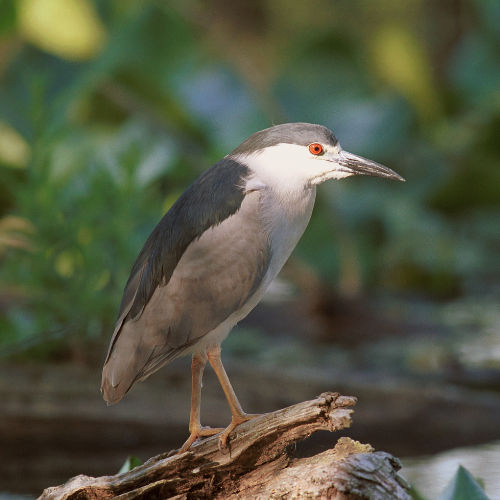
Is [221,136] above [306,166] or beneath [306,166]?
above

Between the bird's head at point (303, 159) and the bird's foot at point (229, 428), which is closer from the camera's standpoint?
the bird's foot at point (229, 428)

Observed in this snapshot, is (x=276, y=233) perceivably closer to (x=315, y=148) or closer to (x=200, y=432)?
(x=315, y=148)

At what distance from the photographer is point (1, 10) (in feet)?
16.8

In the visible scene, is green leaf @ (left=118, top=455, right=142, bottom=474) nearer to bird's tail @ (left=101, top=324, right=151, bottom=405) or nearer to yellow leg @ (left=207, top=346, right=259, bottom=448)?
bird's tail @ (left=101, top=324, right=151, bottom=405)

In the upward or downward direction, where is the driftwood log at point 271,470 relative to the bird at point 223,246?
downward

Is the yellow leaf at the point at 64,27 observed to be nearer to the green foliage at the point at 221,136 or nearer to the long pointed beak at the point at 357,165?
the green foliage at the point at 221,136

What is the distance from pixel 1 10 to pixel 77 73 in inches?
25.9

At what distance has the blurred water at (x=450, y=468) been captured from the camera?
11.2ft

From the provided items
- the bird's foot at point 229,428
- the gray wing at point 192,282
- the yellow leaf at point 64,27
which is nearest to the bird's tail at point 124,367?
the gray wing at point 192,282

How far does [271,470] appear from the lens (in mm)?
2361

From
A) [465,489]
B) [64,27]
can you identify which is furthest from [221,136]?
[465,489]

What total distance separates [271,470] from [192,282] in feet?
1.85

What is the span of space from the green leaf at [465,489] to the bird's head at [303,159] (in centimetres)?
79

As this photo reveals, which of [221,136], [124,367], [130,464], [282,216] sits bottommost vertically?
[130,464]
